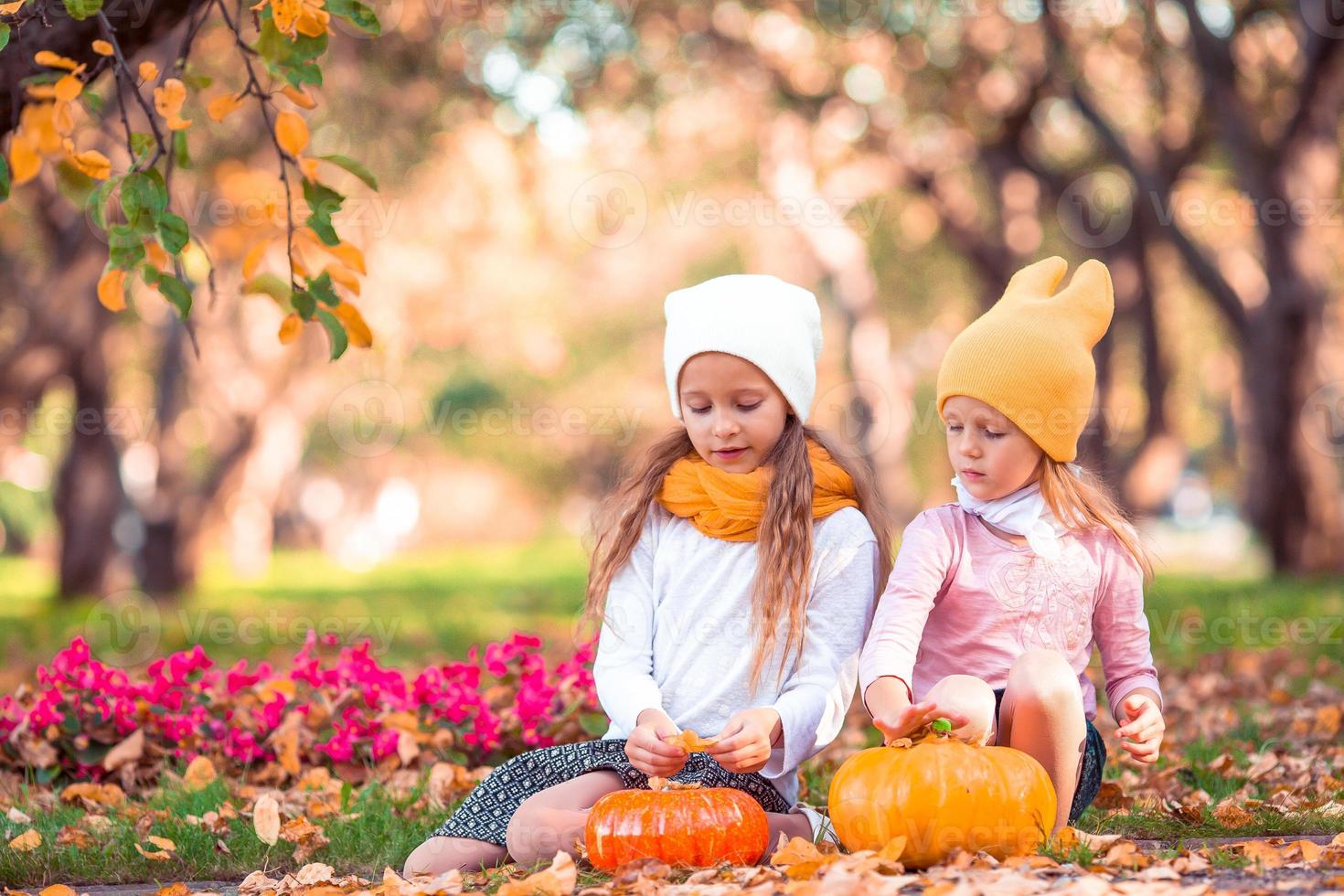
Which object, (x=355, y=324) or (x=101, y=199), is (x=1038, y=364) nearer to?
(x=355, y=324)

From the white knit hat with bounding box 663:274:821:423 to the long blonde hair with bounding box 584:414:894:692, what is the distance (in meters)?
0.14

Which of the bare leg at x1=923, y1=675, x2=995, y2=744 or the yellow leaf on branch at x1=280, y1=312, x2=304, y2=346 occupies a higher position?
the yellow leaf on branch at x1=280, y1=312, x2=304, y2=346

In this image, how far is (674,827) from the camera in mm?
3168

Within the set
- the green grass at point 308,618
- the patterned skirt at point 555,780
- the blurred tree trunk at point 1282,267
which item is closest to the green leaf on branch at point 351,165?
the patterned skirt at point 555,780

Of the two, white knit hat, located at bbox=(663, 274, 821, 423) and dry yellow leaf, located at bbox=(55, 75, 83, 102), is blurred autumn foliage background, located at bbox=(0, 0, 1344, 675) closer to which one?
dry yellow leaf, located at bbox=(55, 75, 83, 102)

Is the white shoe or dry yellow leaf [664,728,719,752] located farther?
the white shoe

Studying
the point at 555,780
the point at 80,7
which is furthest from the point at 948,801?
the point at 80,7

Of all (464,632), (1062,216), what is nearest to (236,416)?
(464,632)

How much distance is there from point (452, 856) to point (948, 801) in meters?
Answer: 1.25

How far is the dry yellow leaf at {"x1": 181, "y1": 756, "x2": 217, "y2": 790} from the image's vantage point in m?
4.56

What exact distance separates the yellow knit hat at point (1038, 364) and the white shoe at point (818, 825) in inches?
43.2

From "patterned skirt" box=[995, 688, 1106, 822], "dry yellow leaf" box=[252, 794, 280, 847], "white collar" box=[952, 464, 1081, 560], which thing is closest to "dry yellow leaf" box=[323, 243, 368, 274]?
"dry yellow leaf" box=[252, 794, 280, 847]

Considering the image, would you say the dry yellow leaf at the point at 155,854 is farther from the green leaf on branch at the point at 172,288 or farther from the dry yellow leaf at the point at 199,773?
Answer: the green leaf on branch at the point at 172,288

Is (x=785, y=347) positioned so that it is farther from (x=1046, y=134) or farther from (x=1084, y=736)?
(x=1046, y=134)
